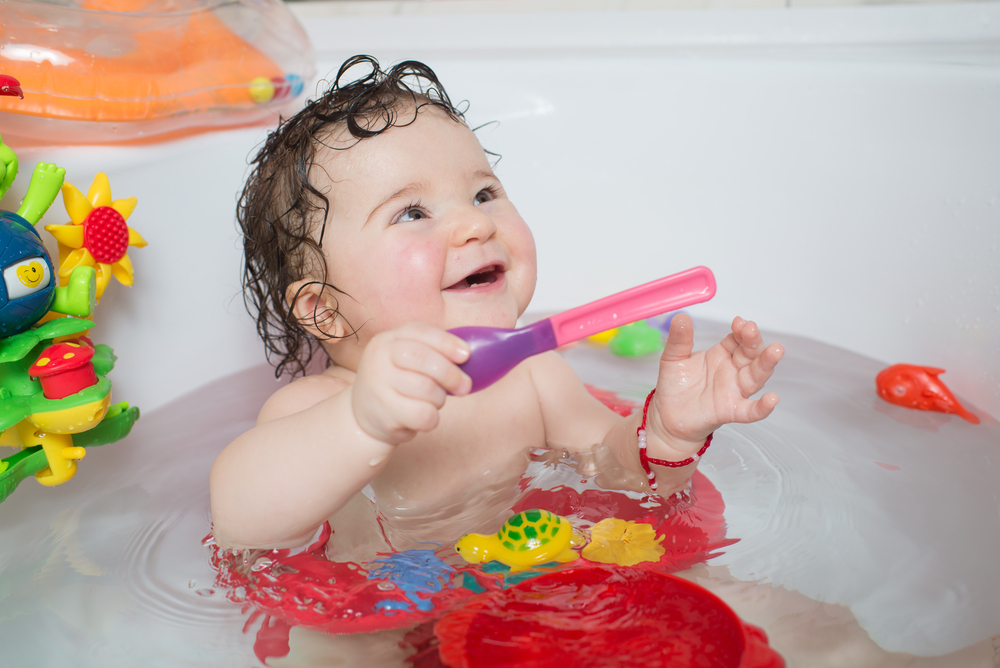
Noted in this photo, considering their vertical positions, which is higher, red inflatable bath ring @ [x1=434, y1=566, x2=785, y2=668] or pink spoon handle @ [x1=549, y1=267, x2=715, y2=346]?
pink spoon handle @ [x1=549, y1=267, x2=715, y2=346]

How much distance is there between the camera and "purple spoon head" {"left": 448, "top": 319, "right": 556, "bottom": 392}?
0.62 meters

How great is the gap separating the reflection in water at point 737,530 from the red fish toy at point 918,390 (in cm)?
1

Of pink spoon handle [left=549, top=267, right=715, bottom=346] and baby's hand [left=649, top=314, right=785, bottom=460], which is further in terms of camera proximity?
baby's hand [left=649, top=314, right=785, bottom=460]

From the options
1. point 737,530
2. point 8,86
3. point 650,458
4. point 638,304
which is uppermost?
point 8,86

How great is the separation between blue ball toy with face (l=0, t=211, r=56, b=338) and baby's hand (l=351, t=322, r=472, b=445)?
14.8 inches

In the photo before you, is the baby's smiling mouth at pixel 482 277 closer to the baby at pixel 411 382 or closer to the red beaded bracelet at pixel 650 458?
the baby at pixel 411 382

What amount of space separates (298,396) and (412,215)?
0.22 metres

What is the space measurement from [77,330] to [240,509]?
0.28m

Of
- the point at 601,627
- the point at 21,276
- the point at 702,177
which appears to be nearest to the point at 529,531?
the point at 601,627

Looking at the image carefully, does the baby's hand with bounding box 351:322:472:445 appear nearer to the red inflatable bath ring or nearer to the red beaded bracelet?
the red inflatable bath ring

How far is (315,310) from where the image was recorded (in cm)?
89

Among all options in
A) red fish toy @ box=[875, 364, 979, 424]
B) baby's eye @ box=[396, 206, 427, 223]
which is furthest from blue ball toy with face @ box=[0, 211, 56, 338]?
red fish toy @ box=[875, 364, 979, 424]

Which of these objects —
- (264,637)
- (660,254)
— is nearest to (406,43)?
(660,254)

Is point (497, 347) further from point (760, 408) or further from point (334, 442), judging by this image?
point (760, 408)
